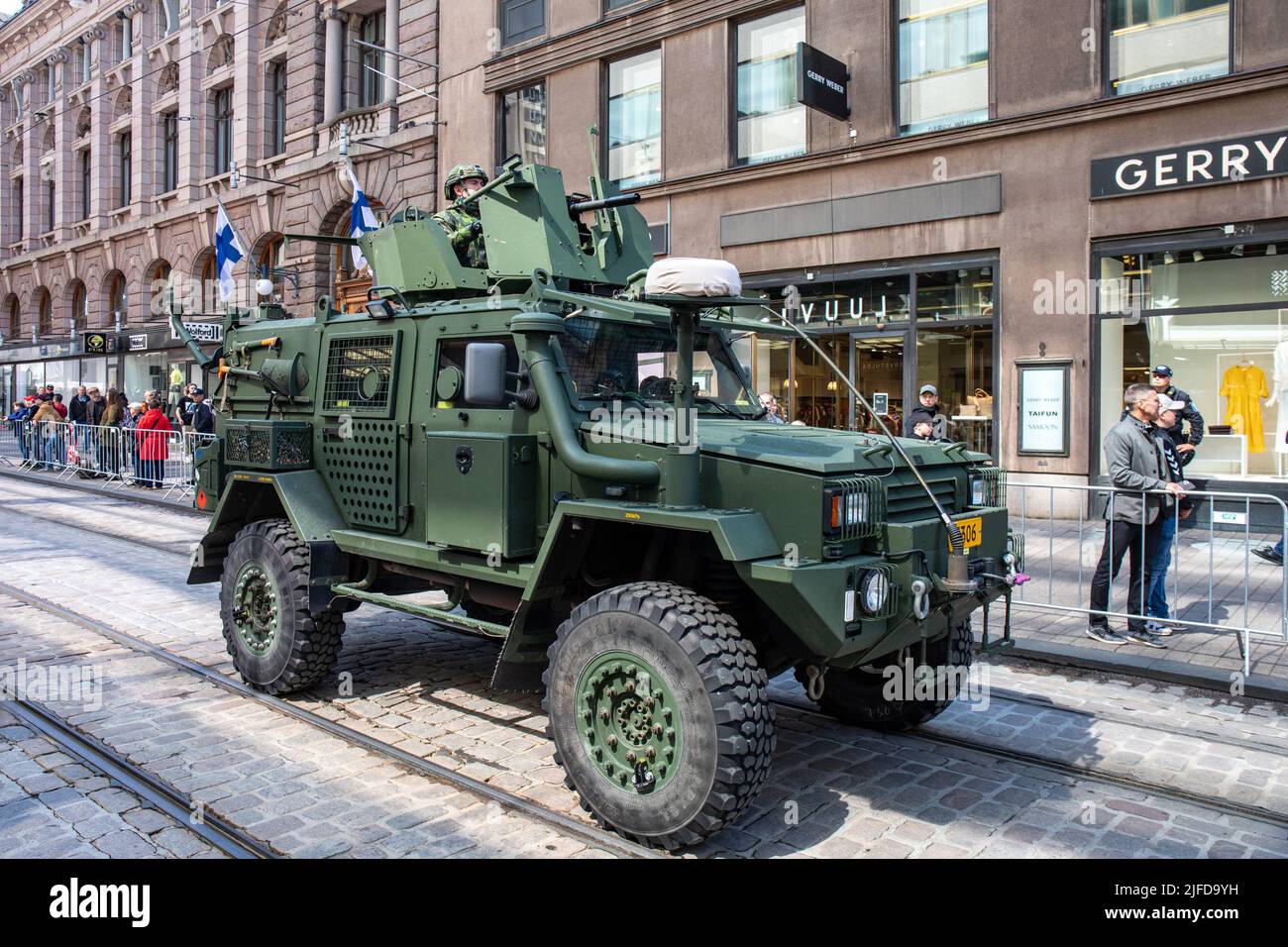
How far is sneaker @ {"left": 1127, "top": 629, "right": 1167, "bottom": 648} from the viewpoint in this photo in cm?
801

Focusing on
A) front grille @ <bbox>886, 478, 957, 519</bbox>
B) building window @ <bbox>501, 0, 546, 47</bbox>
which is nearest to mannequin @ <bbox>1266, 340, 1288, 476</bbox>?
front grille @ <bbox>886, 478, 957, 519</bbox>

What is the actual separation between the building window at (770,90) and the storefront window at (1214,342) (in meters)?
6.03

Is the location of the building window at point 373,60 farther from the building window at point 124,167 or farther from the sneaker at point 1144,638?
the sneaker at point 1144,638

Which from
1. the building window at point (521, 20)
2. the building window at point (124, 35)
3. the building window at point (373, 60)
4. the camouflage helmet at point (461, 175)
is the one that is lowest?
the camouflage helmet at point (461, 175)

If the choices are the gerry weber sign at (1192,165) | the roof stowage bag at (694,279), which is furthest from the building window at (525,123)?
the roof stowage bag at (694,279)

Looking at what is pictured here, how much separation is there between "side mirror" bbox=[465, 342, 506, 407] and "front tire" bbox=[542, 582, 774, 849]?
120cm

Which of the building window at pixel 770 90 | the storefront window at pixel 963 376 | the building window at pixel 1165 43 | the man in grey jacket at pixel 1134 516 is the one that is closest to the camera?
the man in grey jacket at pixel 1134 516

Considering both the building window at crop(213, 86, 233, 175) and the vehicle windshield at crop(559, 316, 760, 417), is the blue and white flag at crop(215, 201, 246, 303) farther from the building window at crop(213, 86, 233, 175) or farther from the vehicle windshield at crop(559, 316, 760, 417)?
Answer: the vehicle windshield at crop(559, 316, 760, 417)

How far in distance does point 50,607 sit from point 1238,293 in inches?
580

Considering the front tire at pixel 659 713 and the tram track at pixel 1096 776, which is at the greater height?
the front tire at pixel 659 713

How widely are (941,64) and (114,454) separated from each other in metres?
17.9

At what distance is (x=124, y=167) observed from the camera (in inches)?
1526

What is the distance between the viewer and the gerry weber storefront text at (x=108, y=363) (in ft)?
111
